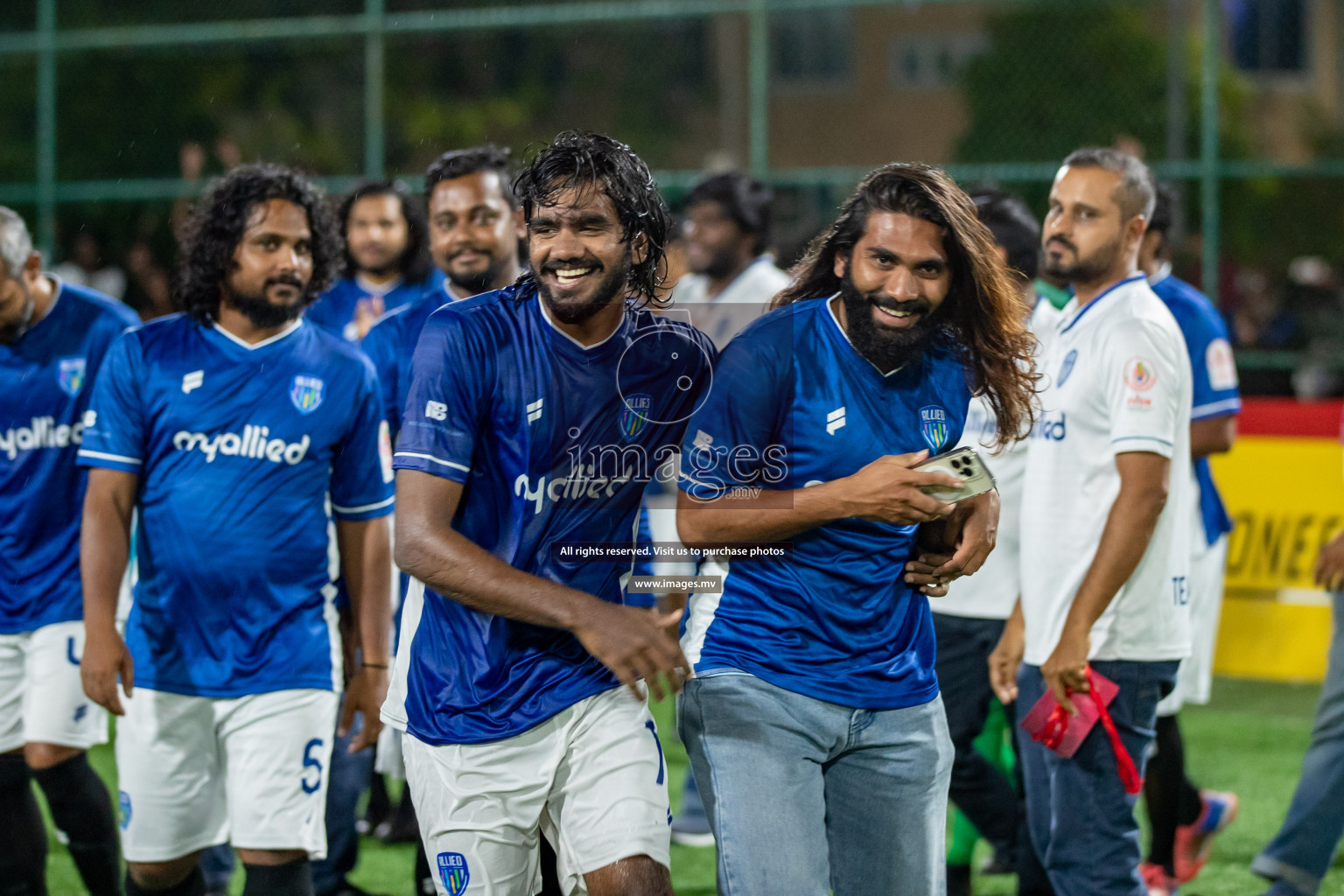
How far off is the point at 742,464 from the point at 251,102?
27.1 meters

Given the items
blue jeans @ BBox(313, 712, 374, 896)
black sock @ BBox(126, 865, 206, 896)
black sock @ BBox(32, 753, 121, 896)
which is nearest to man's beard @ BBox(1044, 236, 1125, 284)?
blue jeans @ BBox(313, 712, 374, 896)

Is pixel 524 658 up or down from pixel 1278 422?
down

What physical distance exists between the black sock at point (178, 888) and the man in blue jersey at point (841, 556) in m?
1.80

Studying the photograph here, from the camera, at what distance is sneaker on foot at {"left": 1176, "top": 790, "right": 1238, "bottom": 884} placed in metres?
5.69

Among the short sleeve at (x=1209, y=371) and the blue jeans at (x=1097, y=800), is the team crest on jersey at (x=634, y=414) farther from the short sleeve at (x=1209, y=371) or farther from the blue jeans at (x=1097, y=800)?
the short sleeve at (x=1209, y=371)

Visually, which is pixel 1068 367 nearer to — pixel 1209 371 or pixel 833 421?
pixel 833 421

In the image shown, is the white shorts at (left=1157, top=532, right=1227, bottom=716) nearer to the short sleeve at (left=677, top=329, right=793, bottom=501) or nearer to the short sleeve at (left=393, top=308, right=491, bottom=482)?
the short sleeve at (left=677, top=329, right=793, bottom=501)

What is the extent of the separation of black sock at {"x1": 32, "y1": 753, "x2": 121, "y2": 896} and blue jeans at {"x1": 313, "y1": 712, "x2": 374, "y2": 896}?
2.31ft

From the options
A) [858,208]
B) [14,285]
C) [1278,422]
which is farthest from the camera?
[1278,422]

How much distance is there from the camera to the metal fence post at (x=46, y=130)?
1317 centimetres

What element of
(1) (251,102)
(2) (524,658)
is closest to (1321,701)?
(2) (524,658)

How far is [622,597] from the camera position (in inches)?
139

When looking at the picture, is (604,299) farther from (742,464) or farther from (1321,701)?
(1321,701)

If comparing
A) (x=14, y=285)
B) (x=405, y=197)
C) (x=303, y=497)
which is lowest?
(x=303, y=497)
